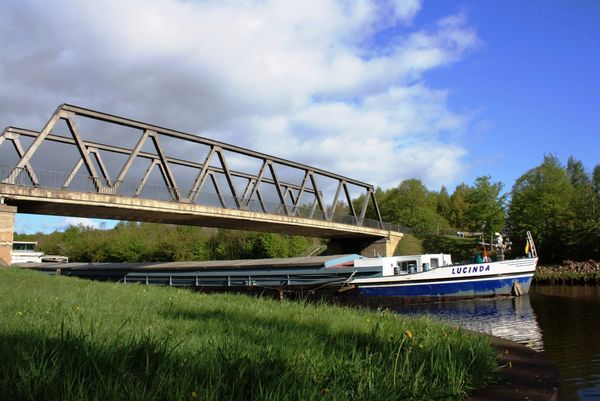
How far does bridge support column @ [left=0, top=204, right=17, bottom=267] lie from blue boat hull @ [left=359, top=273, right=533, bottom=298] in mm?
19323

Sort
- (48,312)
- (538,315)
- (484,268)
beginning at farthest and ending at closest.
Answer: (484,268) → (538,315) → (48,312)

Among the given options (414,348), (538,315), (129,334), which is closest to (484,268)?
(538,315)

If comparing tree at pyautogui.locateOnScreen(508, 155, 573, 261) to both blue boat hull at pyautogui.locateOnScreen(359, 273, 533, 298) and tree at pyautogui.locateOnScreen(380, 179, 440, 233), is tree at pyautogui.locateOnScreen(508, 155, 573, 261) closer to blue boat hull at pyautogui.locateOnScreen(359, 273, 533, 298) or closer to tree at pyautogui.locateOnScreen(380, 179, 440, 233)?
tree at pyautogui.locateOnScreen(380, 179, 440, 233)

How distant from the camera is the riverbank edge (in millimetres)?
5043

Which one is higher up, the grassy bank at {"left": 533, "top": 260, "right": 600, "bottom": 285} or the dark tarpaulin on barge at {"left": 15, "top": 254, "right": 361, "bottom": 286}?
the dark tarpaulin on barge at {"left": 15, "top": 254, "right": 361, "bottom": 286}

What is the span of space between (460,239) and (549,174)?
18249mm

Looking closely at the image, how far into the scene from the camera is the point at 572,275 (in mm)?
42031

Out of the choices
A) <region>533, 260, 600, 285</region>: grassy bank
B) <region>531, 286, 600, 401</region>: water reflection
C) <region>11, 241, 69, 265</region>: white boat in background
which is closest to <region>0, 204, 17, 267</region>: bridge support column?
<region>531, 286, 600, 401</region>: water reflection

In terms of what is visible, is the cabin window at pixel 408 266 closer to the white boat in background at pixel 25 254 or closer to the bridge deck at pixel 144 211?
the bridge deck at pixel 144 211

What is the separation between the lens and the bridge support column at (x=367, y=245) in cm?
5756

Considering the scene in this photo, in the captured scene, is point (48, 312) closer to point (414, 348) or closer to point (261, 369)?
point (261, 369)

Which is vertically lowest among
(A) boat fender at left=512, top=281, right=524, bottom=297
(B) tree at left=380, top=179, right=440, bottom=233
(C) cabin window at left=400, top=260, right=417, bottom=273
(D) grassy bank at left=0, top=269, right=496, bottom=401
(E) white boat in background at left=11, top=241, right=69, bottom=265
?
(A) boat fender at left=512, top=281, right=524, bottom=297

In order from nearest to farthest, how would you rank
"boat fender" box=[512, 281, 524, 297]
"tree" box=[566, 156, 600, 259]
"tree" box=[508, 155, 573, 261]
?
"boat fender" box=[512, 281, 524, 297]
"tree" box=[566, 156, 600, 259]
"tree" box=[508, 155, 573, 261]

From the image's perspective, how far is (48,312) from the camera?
25.8 feet
